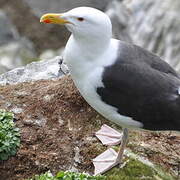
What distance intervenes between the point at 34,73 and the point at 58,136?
4.69ft

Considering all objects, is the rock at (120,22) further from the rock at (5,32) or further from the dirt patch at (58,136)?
the dirt patch at (58,136)

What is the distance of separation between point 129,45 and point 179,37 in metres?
4.48

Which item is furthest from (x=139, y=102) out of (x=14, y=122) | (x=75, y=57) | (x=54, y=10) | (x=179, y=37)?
(x=54, y=10)

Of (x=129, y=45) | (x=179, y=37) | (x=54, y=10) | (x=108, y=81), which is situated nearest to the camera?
(x=108, y=81)

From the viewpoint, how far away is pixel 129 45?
561 centimetres

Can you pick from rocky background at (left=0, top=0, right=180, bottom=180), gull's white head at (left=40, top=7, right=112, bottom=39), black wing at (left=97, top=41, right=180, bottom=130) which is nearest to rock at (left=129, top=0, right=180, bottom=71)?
rocky background at (left=0, top=0, right=180, bottom=180)

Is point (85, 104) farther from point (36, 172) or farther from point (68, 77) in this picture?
point (36, 172)

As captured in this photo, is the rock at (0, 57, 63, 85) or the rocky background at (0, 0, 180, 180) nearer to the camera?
the rocky background at (0, 0, 180, 180)

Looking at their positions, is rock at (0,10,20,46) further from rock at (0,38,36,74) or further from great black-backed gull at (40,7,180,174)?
great black-backed gull at (40,7,180,174)

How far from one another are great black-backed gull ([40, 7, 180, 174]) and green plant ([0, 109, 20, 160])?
3.27 feet

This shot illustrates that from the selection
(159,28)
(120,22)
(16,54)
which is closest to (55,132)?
(159,28)

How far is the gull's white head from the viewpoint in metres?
5.09

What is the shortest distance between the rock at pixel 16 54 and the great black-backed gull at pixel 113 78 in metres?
5.91

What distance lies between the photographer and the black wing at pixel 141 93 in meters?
5.21
